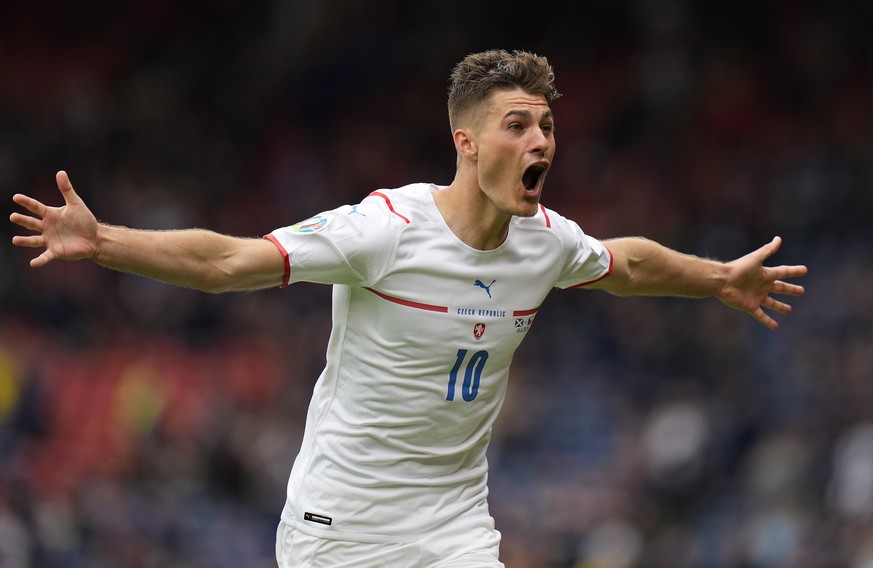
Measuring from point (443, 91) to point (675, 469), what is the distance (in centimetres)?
655

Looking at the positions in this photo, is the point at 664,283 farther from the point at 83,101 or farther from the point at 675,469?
the point at 83,101

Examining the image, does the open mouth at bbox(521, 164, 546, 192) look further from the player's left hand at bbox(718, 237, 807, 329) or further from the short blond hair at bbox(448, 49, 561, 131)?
the player's left hand at bbox(718, 237, 807, 329)

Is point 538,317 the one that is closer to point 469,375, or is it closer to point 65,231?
point 469,375

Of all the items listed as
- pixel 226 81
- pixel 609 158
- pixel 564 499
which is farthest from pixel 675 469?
pixel 226 81

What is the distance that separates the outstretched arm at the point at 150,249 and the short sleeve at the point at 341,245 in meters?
0.07

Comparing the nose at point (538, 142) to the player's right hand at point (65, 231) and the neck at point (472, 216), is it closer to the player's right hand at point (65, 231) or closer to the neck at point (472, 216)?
the neck at point (472, 216)

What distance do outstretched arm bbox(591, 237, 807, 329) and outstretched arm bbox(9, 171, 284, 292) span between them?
1.58 meters

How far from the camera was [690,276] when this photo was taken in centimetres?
586

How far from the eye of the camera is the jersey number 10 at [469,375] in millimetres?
5074

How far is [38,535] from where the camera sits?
1103 cm

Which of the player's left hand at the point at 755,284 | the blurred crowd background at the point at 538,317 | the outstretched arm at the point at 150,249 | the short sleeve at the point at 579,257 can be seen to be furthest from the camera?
the blurred crowd background at the point at 538,317

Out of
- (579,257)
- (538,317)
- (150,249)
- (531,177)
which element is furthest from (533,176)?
(538,317)

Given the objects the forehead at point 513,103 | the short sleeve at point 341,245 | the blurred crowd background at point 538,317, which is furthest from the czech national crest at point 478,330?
the blurred crowd background at point 538,317

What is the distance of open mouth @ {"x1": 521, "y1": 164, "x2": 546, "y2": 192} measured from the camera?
16.4 feet
